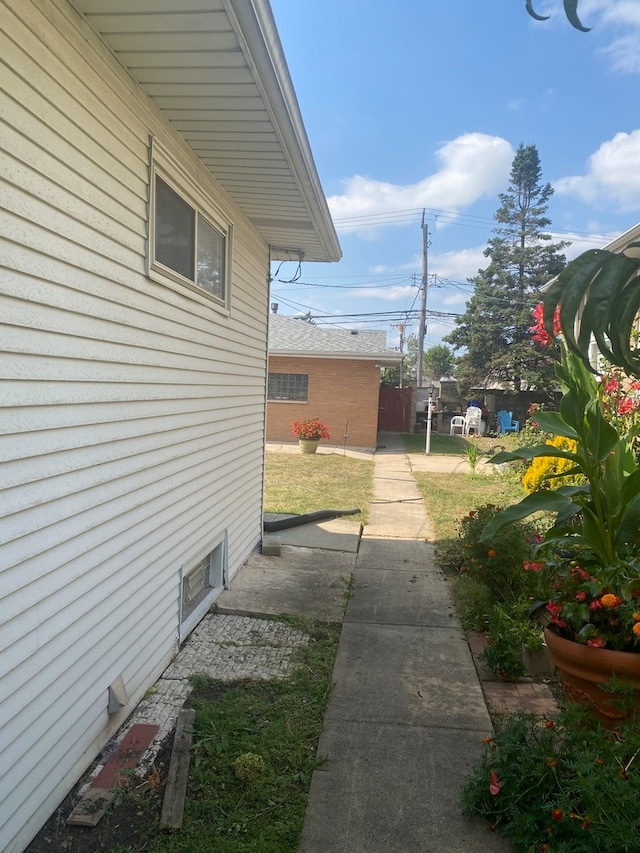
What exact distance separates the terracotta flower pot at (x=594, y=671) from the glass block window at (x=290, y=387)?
48.9 ft

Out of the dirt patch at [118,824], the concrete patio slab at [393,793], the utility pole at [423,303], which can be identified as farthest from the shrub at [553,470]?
the utility pole at [423,303]

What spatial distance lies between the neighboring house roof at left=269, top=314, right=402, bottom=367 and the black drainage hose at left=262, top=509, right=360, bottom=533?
27.2 feet

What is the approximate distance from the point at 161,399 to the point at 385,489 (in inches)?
290

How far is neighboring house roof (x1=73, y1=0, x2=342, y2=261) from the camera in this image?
222 centimetres

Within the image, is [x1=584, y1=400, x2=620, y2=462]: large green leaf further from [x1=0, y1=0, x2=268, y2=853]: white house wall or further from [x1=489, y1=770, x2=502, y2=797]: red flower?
[x1=0, y1=0, x2=268, y2=853]: white house wall

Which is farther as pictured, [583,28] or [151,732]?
[151,732]

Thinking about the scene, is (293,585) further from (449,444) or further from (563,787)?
(449,444)

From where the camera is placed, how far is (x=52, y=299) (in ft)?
7.10

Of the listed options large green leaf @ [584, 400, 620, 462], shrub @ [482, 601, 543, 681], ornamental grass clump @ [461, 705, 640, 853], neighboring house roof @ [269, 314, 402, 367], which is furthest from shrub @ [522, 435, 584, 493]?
neighboring house roof @ [269, 314, 402, 367]

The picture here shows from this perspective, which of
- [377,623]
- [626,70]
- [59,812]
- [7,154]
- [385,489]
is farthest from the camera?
[385,489]

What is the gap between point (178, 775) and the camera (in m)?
2.47

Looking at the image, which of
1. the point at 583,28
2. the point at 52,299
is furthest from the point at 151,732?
the point at 583,28

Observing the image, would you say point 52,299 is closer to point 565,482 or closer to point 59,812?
point 59,812

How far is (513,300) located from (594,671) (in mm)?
28514
